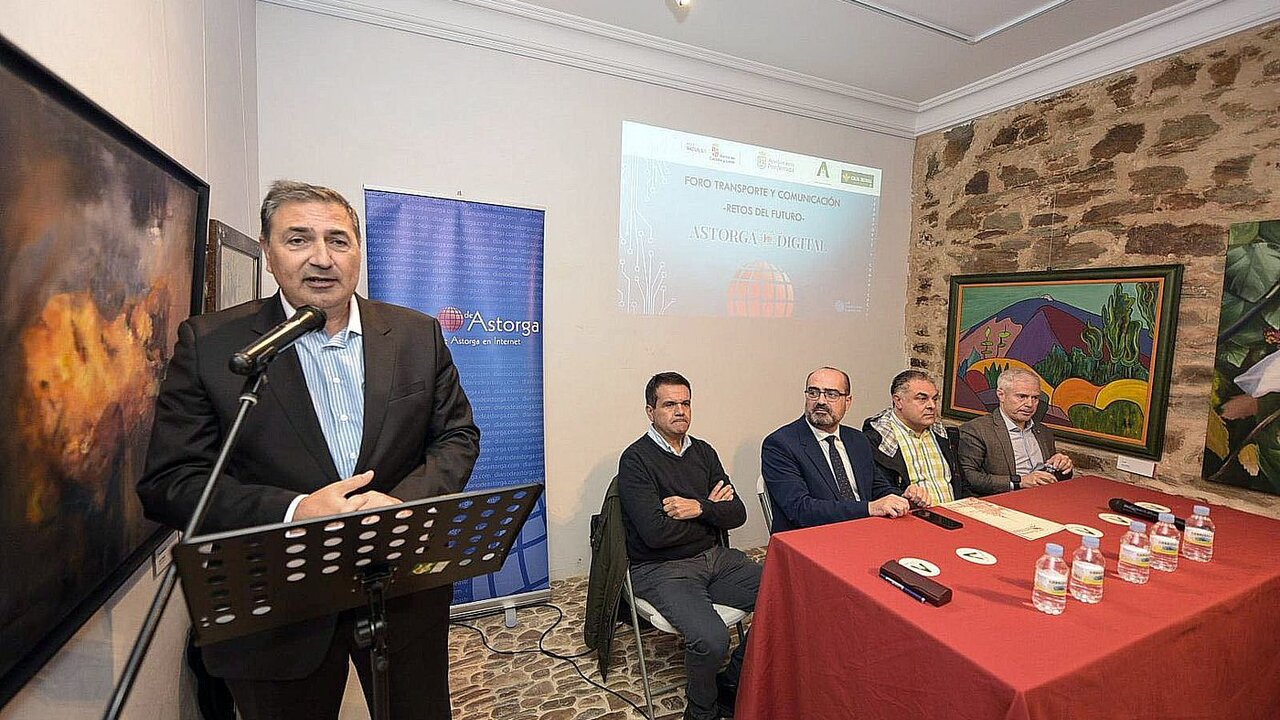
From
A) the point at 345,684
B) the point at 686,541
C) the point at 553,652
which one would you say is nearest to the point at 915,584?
the point at 686,541

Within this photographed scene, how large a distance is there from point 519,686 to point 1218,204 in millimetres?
4061

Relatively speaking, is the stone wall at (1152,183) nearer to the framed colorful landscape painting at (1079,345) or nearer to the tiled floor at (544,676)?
the framed colorful landscape painting at (1079,345)

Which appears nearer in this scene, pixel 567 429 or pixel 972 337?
pixel 567 429

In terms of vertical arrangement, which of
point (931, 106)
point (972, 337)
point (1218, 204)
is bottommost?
point (972, 337)

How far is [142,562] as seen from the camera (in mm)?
1244

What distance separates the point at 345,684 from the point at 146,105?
150 cm

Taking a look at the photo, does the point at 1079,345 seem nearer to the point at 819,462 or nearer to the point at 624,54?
the point at 819,462

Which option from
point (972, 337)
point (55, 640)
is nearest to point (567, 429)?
point (55, 640)

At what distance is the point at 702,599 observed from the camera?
206 centimetres

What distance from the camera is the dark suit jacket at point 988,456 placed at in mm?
2639

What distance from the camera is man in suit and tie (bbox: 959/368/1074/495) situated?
2650mm

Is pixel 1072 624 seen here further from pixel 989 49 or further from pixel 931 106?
pixel 931 106

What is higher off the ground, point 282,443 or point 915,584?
point 282,443

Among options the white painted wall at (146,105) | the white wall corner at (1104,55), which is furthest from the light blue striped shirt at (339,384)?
the white wall corner at (1104,55)
